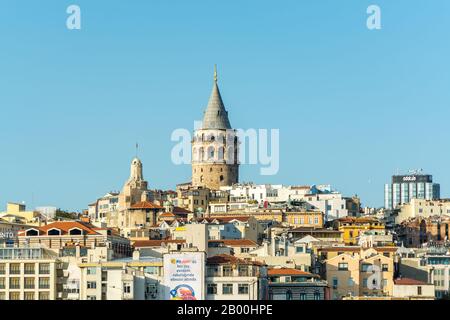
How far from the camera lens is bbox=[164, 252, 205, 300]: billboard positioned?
72000mm

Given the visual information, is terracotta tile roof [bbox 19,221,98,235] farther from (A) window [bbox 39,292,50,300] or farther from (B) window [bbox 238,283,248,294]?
(B) window [bbox 238,283,248,294]

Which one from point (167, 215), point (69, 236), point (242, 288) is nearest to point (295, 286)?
point (242, 288)

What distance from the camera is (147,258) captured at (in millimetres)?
83312

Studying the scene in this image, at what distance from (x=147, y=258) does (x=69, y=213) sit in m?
63.3

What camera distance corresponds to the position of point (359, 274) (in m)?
87.2

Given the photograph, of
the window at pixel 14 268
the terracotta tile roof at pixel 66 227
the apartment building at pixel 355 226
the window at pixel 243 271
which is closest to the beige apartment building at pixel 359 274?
the window at pixel 243 271

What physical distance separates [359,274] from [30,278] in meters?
18.2

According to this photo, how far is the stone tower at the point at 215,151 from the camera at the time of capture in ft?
504

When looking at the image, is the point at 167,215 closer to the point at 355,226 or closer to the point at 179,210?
the point at 179,210

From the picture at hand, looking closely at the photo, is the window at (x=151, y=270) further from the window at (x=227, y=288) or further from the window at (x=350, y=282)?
the window at (x=350, y=282)

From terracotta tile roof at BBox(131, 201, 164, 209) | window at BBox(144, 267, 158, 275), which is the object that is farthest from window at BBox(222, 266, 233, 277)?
terracotta tile roof at BBox(131, 201, 164, 209)
